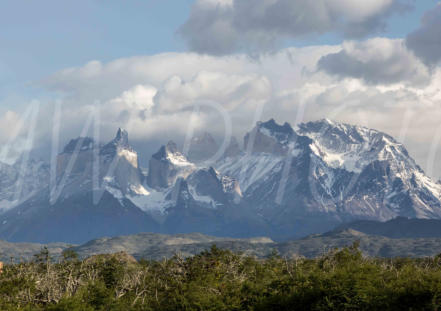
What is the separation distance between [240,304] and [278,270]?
4092 cm

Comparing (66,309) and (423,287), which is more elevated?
(423,287)

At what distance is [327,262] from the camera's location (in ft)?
504

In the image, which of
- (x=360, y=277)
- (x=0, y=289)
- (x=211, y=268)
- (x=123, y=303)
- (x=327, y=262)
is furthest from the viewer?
(x=327, y=262)

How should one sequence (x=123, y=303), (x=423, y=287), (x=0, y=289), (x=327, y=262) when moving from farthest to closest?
(x=327, y=262)
(x=0, y=289)
(x=123, y=303)
(x=423, y=287)

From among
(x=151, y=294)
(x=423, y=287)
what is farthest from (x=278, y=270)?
(x=423, y=287)

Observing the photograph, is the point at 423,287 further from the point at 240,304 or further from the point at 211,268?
the point at 211,268

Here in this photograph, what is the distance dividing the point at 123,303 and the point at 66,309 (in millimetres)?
11377

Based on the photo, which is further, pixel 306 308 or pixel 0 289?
pixel 0 289

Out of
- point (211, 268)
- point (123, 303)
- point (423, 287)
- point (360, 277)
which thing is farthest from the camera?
point (211, 268)

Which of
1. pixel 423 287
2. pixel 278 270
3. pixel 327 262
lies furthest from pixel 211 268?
pixel 423 287

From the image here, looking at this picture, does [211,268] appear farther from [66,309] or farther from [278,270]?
[66,309]

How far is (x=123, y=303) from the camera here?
110 m

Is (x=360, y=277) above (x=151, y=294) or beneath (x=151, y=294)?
above

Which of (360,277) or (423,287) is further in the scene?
(360,277)
